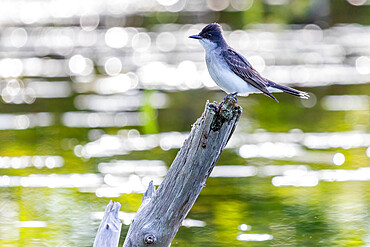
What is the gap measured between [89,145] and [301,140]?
9.69ft

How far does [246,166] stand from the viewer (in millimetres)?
11406

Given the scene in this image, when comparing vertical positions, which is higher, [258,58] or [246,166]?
[258,58]

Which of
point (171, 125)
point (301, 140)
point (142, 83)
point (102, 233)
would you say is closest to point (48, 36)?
point (142, 83)

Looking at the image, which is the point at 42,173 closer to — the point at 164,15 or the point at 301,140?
the point at 301,140

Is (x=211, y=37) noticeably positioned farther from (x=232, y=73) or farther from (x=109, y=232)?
(x=109, y=232)

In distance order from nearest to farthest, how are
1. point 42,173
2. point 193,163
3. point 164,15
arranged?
1. point 193,163
2. point 42,173
3. point 164,15

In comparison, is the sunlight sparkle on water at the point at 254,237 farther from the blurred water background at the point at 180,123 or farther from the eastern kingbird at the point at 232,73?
the eastern kingbird at the point at 232,73

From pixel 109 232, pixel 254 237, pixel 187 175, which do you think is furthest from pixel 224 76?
pixel 254 237

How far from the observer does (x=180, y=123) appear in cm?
1327

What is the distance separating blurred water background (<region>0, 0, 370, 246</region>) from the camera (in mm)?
9477

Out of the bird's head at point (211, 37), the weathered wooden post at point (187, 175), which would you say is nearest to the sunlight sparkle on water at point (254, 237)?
the bird's head at point (211, 37)

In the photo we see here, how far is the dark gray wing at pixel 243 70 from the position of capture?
7668 millimetres

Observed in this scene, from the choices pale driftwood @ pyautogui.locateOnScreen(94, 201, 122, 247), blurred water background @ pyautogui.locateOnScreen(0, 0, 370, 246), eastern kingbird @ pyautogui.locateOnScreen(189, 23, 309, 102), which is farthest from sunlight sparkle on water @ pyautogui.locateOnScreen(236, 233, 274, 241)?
pale driftwood @ pyautogui.locateOnScreen(94, 201, 122, 247)

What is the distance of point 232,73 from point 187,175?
1.72 metres
